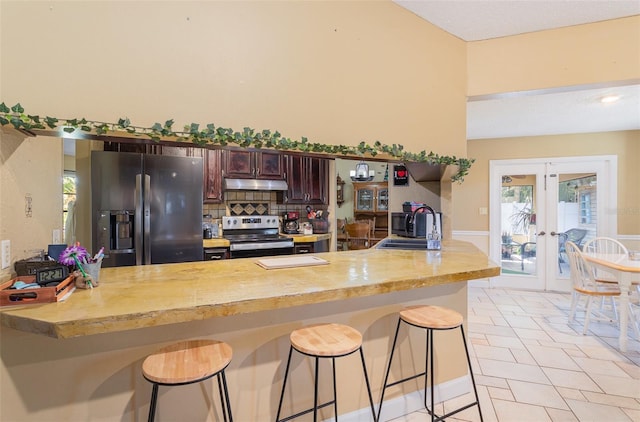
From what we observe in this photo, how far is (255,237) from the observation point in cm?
409

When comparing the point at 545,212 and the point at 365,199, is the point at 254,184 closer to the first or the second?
the point at 365,199

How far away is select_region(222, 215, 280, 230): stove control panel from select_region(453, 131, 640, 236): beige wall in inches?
122

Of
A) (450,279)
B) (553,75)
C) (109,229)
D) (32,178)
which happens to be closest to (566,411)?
(450,279)

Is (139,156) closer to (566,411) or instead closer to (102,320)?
(102,320)

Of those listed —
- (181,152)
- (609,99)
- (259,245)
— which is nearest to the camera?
(609,99)

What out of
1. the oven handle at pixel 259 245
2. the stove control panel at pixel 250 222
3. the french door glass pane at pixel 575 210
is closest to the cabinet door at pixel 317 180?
the stove control panel at pixel 250 222

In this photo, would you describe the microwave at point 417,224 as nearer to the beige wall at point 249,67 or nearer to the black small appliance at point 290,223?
the beige wall at point 249,67

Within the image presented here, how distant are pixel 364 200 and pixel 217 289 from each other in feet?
19.3

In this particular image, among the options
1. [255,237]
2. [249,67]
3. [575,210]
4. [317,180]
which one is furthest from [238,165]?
[575,210]

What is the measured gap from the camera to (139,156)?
295 centimetres

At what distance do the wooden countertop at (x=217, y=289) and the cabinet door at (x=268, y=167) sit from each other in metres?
2.31

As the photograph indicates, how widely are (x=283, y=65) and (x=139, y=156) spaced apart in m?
1.85

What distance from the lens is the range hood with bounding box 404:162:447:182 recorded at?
2.52m

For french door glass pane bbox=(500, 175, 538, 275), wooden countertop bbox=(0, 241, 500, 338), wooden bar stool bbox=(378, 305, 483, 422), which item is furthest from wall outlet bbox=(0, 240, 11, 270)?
french door glass pane bbox=(500, 175, 538, 275)
